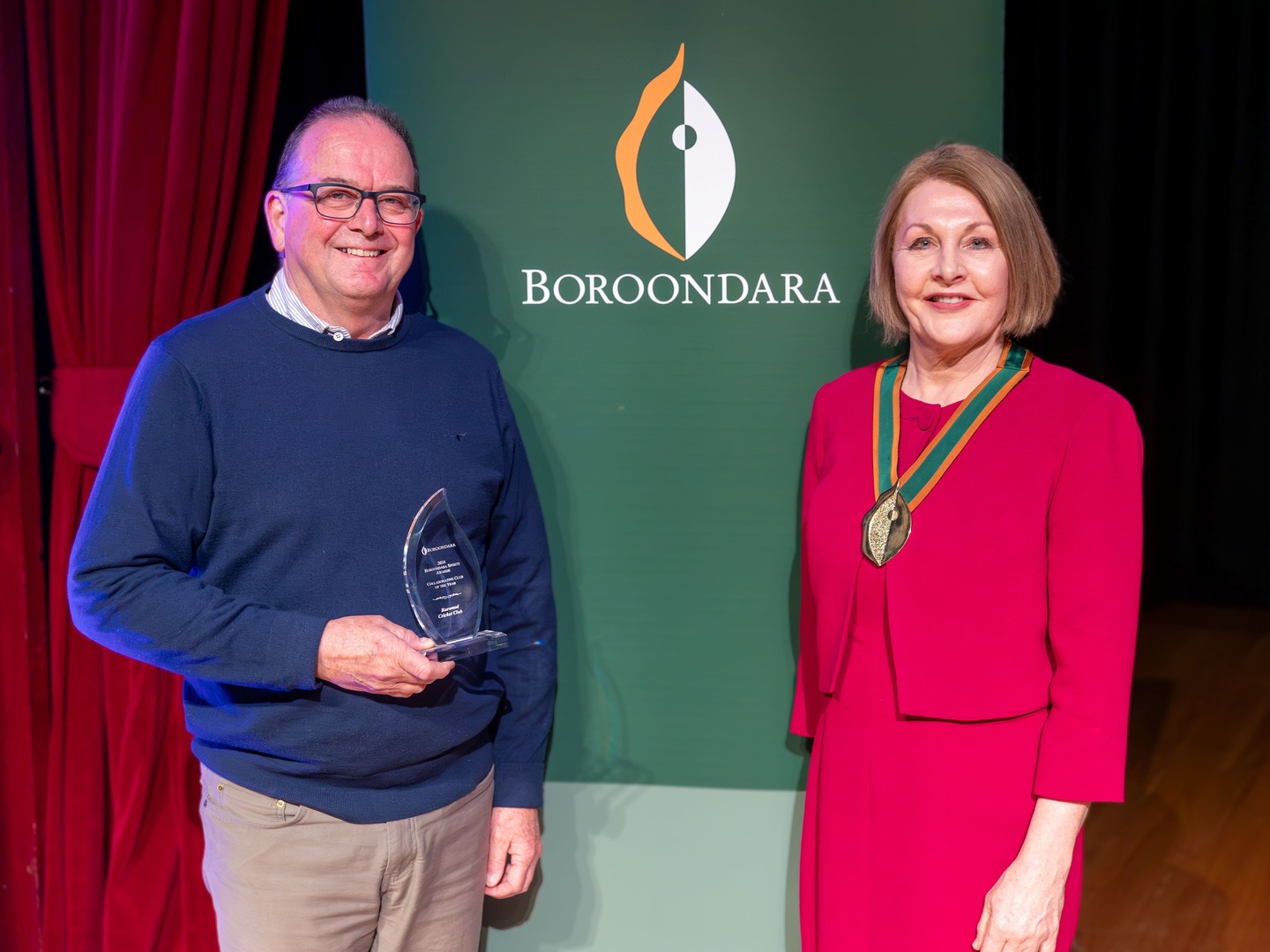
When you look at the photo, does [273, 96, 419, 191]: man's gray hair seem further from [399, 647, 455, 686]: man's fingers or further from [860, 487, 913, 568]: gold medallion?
[860, 487, 913, 568]: gold medallion

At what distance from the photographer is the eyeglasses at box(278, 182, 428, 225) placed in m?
1.57

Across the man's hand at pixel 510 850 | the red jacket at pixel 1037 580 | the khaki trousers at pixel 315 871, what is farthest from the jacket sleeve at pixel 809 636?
the khaki trousers at pixel 315 871

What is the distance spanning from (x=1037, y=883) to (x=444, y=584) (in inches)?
36.0

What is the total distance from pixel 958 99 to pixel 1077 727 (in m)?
1.08

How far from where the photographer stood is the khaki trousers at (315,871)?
1547 mm

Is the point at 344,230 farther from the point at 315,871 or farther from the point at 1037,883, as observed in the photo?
the point at 1037,883

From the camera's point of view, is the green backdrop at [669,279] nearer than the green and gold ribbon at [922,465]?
No

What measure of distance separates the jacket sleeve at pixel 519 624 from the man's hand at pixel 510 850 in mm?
25

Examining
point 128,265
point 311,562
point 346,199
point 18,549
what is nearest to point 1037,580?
point 311,562

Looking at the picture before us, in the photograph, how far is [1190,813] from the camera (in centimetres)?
388

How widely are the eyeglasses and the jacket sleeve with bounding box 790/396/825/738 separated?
749 millimetres

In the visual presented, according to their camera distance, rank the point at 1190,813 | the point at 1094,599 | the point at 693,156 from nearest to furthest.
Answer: the point at 1094,599 → the point at 693,156 → the point at 1190,813

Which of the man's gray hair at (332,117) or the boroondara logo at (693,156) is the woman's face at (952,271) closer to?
the boroondara logo at (693,156)

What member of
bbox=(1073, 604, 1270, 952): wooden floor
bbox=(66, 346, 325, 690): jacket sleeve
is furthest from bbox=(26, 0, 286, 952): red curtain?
bbox=(1073, 604, 1270, 952): wooden floor
